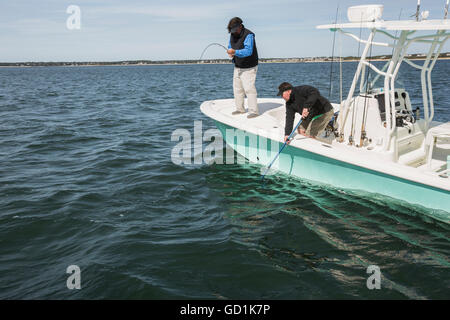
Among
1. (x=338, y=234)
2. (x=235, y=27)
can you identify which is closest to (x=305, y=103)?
(x=235, y=27)

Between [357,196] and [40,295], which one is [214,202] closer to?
[357,196]

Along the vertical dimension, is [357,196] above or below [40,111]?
below

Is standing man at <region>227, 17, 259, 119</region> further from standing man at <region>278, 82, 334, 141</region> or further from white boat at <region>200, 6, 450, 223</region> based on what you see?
standing man at <region>278, 82, 334, 141</region>


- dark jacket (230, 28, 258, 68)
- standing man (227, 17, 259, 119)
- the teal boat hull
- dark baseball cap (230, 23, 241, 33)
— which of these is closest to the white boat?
the teal boat hull

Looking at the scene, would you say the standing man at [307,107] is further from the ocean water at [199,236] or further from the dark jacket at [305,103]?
the ocean water at [199,236]

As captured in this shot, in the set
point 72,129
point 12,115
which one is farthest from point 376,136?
point 12,115

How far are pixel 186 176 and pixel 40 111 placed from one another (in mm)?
11578

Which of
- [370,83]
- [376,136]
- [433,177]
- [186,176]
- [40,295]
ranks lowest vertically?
[40,295]

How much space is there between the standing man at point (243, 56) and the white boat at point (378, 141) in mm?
699

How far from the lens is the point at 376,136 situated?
618cm

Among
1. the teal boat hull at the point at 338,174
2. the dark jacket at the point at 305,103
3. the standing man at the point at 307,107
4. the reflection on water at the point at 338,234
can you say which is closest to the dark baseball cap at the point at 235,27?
the standing man at the point at 307,107

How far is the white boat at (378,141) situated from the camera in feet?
17.0

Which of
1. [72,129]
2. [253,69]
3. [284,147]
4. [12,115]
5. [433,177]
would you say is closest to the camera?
Result: [433,177]

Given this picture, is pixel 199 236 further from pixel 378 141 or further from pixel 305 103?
pixel 378 141
